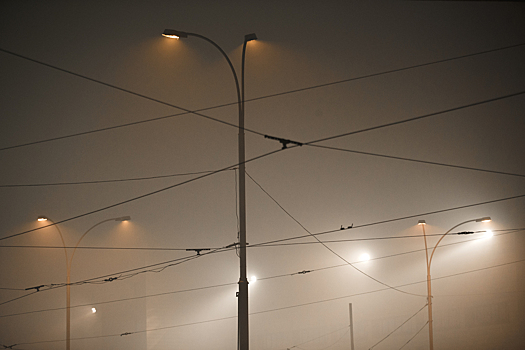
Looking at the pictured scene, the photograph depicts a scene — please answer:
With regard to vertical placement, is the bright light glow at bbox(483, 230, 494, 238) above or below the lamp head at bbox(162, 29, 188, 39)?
below

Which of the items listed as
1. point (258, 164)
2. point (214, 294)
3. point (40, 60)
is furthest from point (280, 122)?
point (40, 60)

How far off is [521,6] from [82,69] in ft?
13.6

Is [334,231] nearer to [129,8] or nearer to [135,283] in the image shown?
[135,283]

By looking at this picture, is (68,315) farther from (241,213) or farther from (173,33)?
(173,33)

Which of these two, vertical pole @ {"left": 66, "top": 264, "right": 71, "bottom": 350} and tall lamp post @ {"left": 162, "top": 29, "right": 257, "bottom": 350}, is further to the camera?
vertical pole @ {"left": 66, "top": 264, "right": 71, "bottom": 350}

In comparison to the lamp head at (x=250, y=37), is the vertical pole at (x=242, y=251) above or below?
below

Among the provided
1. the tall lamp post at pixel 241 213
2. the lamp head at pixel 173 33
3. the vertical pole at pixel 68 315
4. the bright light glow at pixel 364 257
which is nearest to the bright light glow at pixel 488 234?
the bright light glow at pixel 364 257

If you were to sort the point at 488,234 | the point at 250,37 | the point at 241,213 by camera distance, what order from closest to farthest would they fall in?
the point at 488,234 → the point at 241,213 → the point at 250,37

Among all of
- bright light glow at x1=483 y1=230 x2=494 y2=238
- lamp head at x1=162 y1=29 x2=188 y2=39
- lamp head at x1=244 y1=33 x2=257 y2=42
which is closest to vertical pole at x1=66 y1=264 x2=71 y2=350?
lamp head at x1=162 y1=29 x2=188 y2=39

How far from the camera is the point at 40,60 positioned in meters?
4.05

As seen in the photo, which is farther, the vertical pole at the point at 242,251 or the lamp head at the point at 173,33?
the lamp head at the point at 173,33

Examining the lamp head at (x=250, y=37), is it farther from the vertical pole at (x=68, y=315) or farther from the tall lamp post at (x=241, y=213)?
the vertical pole at (x=68, y=315)

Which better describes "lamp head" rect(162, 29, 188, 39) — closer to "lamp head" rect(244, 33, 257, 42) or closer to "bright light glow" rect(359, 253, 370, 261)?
"lamp head" rect(244, 33, 257, 42)

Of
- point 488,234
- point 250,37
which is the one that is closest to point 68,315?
point 250,37
